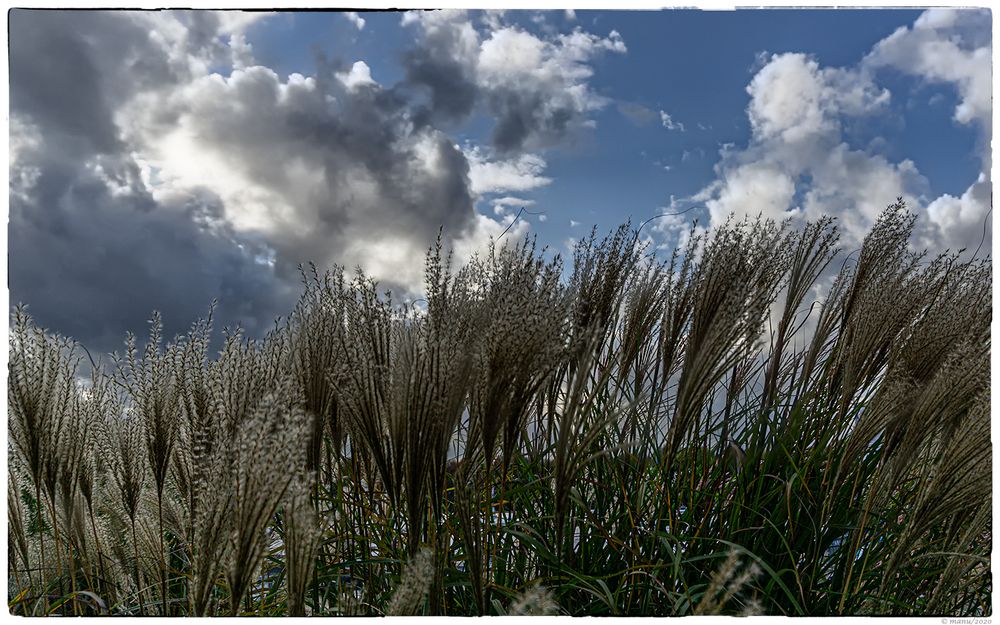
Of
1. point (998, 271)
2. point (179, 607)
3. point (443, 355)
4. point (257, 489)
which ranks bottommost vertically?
point (179, 607)

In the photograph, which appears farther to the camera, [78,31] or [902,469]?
[78,31]

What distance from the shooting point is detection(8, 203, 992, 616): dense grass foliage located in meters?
1.31

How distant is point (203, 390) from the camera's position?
151 cm

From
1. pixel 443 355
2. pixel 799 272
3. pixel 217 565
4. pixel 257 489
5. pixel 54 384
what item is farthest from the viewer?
pixel 799 272

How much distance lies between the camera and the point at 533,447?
2.22 m

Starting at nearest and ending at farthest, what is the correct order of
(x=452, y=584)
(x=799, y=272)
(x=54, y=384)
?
1. (x=54, y=384)
2. (x=452, y=584)
3. (x=799, y=272)

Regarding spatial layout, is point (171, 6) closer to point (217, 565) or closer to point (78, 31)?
point (78, 31)

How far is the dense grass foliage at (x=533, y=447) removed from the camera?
1311 mm

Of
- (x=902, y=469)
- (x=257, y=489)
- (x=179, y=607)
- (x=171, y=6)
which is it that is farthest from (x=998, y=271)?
(x=179, y=607)

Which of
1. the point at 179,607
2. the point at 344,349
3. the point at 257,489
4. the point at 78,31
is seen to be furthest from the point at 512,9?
the point at 179,607

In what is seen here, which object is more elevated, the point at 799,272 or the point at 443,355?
the point at 799,272

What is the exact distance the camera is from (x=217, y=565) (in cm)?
115

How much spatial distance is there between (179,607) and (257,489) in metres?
1.38

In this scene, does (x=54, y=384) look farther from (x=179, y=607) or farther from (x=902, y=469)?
(x=902, y=469)
